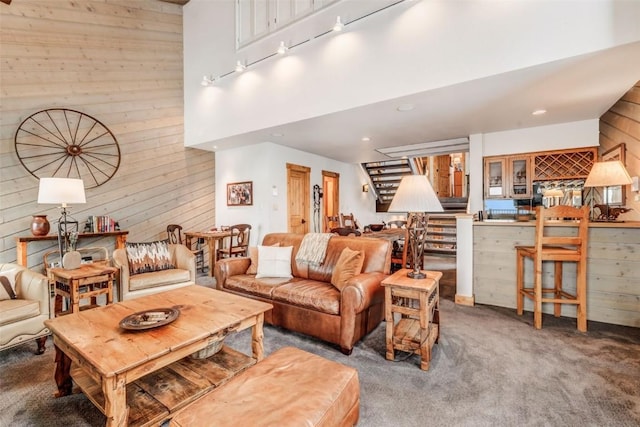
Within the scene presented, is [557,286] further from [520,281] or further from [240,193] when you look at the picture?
[240,193]

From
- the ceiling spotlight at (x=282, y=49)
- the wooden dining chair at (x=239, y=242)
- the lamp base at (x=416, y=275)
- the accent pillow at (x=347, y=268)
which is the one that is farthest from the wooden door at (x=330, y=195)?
the lamp base at (x=416, y=275)

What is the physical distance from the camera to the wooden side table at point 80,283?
2717 mm

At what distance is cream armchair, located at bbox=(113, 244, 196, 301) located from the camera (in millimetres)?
3146

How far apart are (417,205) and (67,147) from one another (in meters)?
5.00

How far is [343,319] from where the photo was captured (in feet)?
7.89

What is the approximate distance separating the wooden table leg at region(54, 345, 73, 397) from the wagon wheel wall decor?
343 centimetres

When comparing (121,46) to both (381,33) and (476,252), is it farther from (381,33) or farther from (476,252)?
(476,252)

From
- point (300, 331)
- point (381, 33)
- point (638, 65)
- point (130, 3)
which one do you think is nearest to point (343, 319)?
point (300, 331)

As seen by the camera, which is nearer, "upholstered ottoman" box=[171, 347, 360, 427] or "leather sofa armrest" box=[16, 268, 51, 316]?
"upholstered ottoman" box=[171, 347, 360, 427]

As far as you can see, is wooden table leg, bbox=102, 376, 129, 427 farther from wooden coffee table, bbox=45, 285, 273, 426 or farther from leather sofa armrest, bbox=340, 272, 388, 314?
leather sofa armrest, bbox=340, 272, 388, 314

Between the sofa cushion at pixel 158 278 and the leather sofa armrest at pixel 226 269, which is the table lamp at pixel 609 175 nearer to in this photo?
the leather sofa armrest at pixel 226 269

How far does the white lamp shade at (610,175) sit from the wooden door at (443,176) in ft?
21.7

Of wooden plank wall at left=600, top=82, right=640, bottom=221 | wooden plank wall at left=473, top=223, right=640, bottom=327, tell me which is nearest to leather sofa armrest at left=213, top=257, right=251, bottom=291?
wooden plank wall at left=473, top=223, right=640, bottom=327

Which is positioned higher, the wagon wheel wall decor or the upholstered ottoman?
the wagon wheel wall decor
